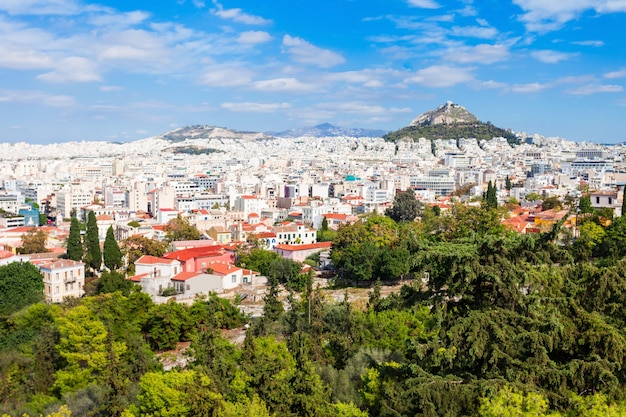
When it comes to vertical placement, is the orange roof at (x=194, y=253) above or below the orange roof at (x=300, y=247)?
above

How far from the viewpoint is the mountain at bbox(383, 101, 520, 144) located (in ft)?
323

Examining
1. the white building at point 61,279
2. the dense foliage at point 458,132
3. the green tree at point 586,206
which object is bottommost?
the white building at point 61,279

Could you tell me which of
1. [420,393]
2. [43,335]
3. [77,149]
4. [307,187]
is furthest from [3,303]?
[77,149]

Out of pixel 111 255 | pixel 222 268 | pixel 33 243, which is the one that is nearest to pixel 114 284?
pixel 222 268

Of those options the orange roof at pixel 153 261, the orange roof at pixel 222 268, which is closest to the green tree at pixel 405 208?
the orange roof at pixel 222 268

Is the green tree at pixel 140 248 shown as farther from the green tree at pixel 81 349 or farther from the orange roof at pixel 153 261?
the green tree at pixel 81 349

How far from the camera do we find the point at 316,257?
938 inches

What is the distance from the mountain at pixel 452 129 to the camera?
323ft

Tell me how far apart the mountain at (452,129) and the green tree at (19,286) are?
8486 cm

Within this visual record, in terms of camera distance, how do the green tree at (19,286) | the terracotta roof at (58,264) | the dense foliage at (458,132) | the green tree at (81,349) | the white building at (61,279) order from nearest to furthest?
the green tree at (81,349) → the green tree at (19,286) → the white building at (61,279) → the terracotta roof at (58,264) → the dense foliage at (458,132)

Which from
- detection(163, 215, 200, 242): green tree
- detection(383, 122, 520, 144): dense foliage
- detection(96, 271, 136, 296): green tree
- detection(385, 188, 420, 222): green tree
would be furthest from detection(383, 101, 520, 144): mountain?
detection(96, 271, 136, 296): green tree

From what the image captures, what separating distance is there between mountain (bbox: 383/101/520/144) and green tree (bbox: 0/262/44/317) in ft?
278

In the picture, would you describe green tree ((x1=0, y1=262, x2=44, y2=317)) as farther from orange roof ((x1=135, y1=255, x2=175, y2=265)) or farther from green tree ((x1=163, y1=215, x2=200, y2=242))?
green tree ((x1=163, y1=215, x2=200, y2=242))

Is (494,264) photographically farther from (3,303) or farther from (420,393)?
(3,303)
